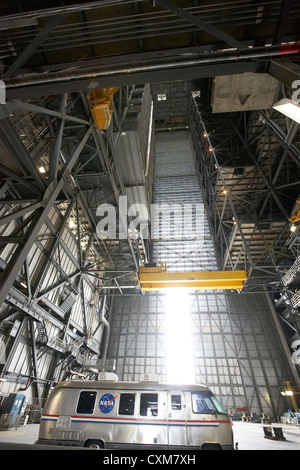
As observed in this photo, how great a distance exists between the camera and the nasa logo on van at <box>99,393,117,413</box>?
7646mm

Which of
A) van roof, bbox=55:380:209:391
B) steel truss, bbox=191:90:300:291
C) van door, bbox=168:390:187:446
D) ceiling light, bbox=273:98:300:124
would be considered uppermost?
steel truss, bbox=191:90:300:291

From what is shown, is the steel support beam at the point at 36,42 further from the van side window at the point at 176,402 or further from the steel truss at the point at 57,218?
the van side window at the point at 176,402

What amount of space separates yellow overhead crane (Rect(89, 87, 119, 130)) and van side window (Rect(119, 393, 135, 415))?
10.5m

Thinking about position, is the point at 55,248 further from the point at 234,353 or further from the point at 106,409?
the point at 234,353

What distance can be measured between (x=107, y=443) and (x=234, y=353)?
75.7ft

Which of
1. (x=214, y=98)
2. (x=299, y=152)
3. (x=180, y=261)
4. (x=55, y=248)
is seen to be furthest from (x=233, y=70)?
(x=180, y=261)

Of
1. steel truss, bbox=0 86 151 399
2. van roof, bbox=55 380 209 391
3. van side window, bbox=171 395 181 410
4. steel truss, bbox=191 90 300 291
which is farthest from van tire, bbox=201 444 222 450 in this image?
steel truss, bbox=191 90 300 291

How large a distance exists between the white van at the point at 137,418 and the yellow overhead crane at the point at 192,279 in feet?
31.3

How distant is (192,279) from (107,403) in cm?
1065

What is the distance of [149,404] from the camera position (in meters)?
7.62

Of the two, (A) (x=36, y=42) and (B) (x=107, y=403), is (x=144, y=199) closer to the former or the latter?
(B) (x=107, y=403)

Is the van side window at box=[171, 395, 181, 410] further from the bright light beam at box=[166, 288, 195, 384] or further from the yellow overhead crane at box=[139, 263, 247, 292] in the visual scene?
the bright light beam at box=[166, 288, 195, 384]

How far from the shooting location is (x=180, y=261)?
31375mm
